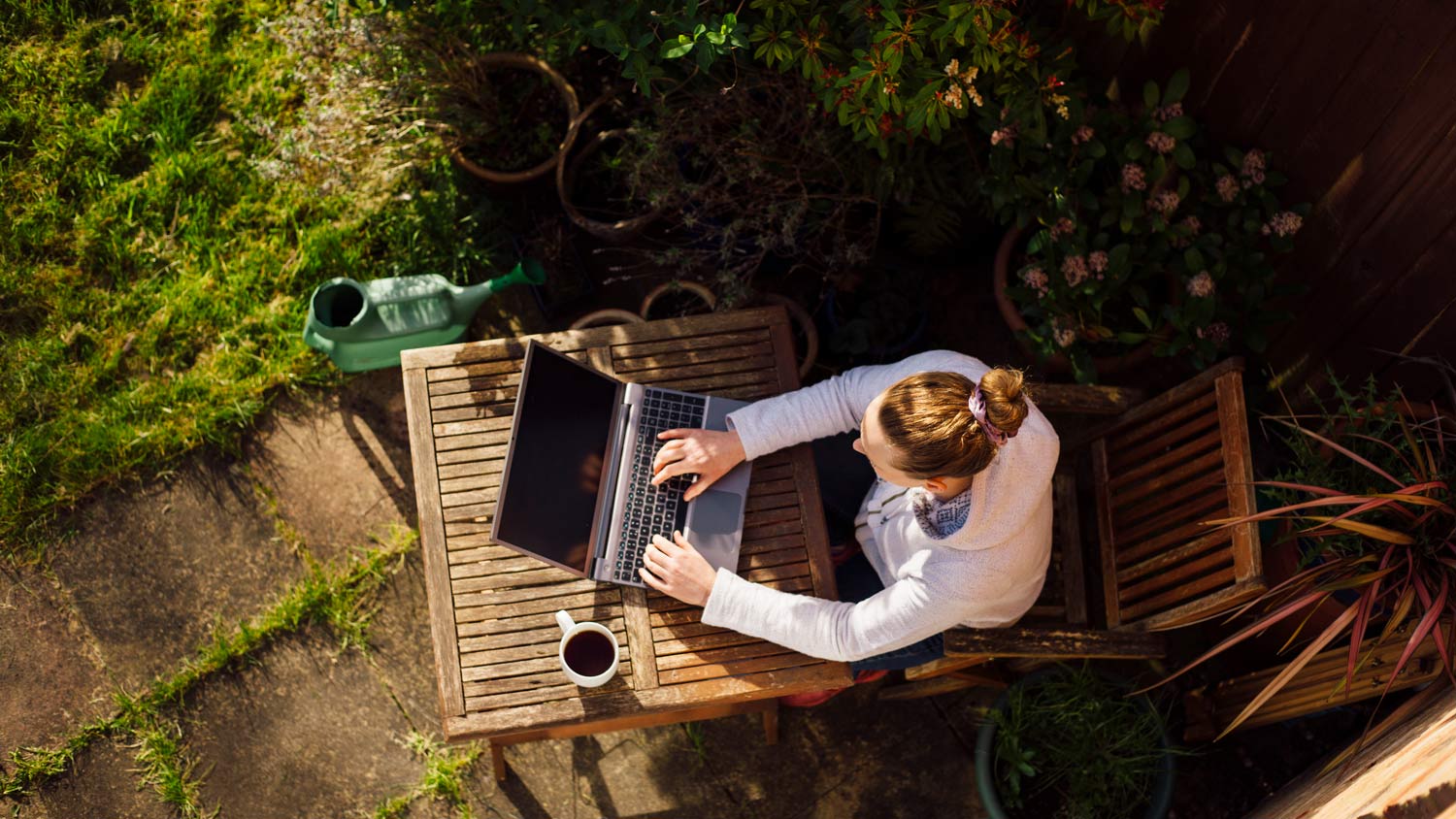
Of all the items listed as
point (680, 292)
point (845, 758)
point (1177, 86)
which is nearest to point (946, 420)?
point (1177, 86)

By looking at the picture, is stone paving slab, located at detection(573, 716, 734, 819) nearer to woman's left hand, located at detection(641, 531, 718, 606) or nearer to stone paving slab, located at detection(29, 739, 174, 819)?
woman's left hand, located at detection(641, 531, 718, 606)

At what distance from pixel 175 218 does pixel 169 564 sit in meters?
1.32

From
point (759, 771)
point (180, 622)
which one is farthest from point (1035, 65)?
point (180, 622)

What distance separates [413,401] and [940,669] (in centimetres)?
160

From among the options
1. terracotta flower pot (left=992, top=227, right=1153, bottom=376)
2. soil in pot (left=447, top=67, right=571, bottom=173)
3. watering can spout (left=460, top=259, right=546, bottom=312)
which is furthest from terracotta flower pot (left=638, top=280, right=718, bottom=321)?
terracotta flower pot (left=992, top=227, right=1153, bottom=376)

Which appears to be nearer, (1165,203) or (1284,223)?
(1284,223)

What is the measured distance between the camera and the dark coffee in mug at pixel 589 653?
2.42 metres

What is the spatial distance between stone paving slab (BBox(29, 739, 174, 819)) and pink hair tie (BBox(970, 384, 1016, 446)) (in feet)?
9.66

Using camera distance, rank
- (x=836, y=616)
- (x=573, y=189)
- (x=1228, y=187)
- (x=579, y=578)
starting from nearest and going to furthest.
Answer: (x=836, y=616)
(x=579, y=578)
(x=1228, y=187)
(x=573, y=189)

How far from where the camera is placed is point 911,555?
2514mm

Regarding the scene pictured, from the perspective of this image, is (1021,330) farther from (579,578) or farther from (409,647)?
(409,647)

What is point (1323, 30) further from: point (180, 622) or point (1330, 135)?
point (180, 622)

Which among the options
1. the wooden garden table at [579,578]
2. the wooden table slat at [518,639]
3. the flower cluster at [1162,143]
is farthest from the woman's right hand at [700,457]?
the flower cluster at [1162,143]

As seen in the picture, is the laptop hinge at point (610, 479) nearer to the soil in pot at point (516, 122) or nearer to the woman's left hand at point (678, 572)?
the woman's left hand at point (678, 572)
